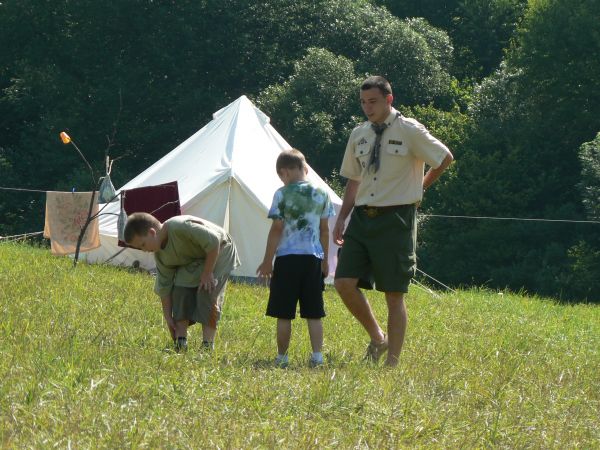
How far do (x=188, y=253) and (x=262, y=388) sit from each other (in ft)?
5.29

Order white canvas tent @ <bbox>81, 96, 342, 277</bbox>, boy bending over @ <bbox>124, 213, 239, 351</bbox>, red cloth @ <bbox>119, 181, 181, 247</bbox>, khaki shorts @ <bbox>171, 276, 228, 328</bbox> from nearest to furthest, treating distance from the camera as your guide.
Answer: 1. boy bending over @ <bbox>124, 213, 239, 351</bbox>
2. khaki shorts @ <bbox>171, 276, 228, 328</bbox>
3. red cloth @ <bbox>119, 181, 181, 247</bbox>
4. white canvas tent @ <bbox>81, 96, 342, 277</bbox>

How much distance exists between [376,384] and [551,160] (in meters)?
27.1

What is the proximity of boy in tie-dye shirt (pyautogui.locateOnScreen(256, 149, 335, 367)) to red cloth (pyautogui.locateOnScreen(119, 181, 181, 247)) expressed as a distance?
713 cm

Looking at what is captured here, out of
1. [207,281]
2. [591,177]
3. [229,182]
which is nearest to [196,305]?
[207,281]

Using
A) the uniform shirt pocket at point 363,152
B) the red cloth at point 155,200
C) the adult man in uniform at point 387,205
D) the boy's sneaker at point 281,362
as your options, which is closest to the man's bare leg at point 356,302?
the adult man in uniform at point 387,205

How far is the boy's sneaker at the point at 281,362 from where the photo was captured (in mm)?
5681

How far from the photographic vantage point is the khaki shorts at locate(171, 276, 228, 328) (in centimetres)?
609

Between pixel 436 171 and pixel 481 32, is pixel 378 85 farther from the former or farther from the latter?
pixel 481 32

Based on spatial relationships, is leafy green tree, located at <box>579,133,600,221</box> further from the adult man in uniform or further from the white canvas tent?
the adult man in uniform

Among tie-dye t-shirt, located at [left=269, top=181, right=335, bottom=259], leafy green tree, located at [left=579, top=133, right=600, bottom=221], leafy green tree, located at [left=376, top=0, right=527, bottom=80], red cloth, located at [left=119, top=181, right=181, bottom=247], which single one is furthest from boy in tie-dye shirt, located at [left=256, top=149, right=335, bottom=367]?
leafy green tree, located at [left=376, top=0, right=527, bottom=80]

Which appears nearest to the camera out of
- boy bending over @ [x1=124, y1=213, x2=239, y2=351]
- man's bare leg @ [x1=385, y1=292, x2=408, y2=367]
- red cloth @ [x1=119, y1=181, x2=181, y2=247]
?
man's bare leg @ [x1=385, y1=292, x2=408, y2=367]

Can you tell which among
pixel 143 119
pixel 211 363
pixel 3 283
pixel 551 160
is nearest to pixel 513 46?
pixel 551 160

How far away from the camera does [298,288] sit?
6.08 m

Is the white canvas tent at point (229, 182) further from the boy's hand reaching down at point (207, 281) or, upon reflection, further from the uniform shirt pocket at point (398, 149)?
the uniform shirt pocket at point (398, 149)
